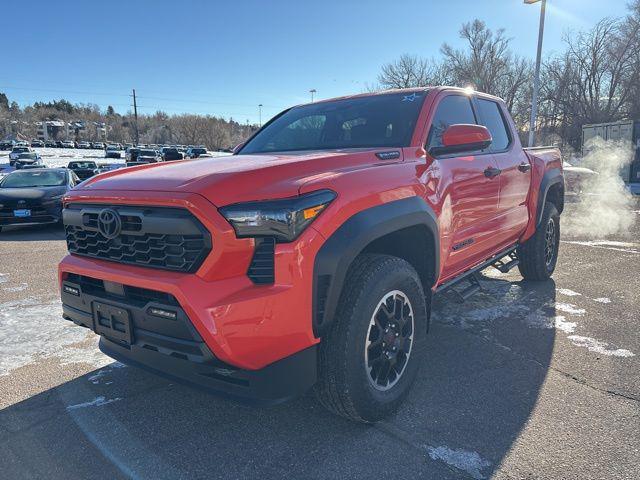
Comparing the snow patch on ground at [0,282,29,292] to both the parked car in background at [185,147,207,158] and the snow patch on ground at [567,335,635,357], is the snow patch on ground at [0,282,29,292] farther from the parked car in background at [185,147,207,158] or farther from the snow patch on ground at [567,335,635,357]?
the parked car in background at [185,147,207,158]

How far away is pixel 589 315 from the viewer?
442 centimetres

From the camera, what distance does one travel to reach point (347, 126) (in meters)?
3.53

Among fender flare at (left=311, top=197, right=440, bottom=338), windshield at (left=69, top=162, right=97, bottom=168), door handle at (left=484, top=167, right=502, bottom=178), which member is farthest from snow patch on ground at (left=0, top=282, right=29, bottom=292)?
windshield at (left=69, top=162, right=97, bottom=168)

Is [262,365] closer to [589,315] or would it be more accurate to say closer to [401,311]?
[401,311]

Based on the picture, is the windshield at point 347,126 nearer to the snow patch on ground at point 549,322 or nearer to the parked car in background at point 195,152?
the snow patch on ground at point 549,322

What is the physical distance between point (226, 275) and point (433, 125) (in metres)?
1.97

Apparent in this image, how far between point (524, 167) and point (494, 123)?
21.1 inches

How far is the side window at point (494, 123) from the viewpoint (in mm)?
4215

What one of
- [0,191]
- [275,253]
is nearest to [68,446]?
[275,253]

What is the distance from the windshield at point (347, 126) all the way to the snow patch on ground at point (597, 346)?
7.23 feet

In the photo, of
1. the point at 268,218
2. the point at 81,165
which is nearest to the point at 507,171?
the point at 268,218

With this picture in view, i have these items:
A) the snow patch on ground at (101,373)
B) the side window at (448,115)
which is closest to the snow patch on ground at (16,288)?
the snow patch on ground at (101,373)

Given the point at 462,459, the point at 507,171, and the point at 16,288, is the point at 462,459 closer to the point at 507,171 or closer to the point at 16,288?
the point at 507,171

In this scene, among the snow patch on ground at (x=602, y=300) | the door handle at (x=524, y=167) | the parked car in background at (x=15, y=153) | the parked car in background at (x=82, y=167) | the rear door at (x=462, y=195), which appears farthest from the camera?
the parked car in background at (x=15, y=153)
